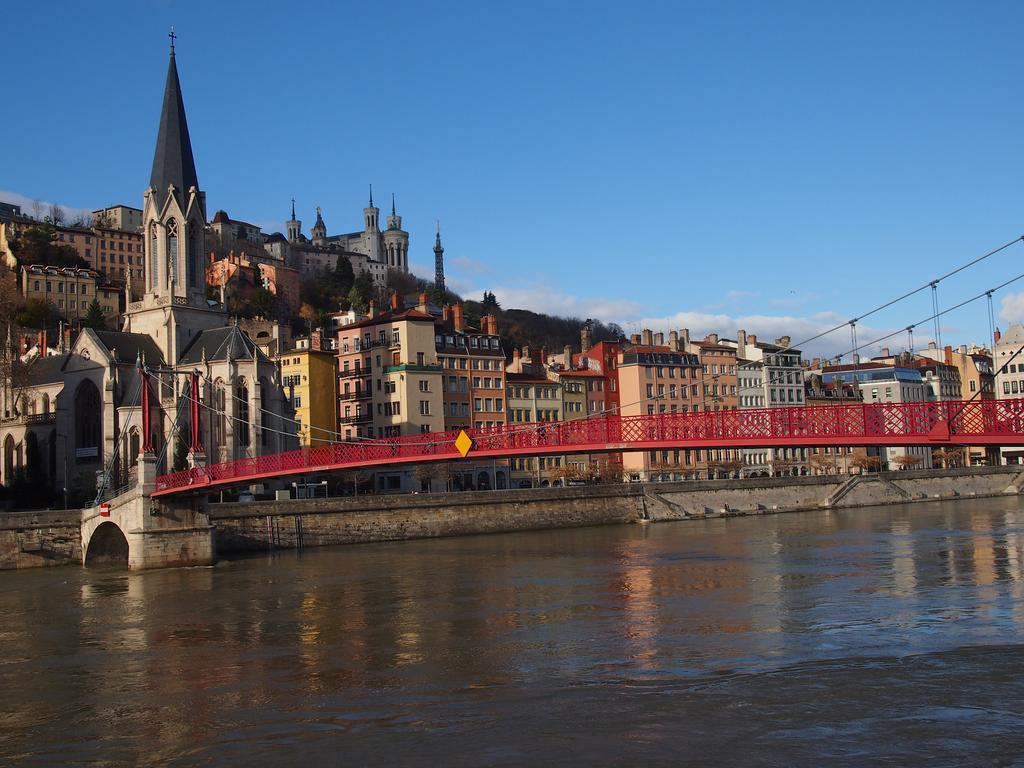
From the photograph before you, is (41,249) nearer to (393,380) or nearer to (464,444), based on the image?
(393,380)

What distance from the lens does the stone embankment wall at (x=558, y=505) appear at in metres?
43.3

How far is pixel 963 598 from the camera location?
2323 cm

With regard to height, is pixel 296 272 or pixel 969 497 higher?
pixel 296 272

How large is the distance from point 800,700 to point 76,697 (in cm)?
1059

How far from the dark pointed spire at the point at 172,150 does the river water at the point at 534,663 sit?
31.8 metres

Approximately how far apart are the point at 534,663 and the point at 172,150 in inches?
1961

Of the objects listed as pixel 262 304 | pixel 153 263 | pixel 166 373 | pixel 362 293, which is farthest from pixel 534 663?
pixel 362 293

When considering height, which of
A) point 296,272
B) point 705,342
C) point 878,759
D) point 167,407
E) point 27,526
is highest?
point 296,272

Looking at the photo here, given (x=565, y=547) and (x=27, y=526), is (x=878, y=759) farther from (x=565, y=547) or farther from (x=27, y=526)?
(x=27, y=526)

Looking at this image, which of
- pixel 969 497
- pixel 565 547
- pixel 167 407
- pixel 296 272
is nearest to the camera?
pixel 565 547

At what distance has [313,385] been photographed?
65.7 m

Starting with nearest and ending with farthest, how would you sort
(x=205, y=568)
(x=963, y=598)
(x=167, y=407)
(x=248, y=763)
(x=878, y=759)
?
(x=878, y=759) < (x=248, y=763) < (x=963, y=598) < (x=205, y=568) < (x=167, y=407)

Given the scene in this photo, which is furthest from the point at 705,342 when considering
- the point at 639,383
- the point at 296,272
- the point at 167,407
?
the point at 296,272

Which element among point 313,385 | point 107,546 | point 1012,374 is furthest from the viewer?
point 1012,374
